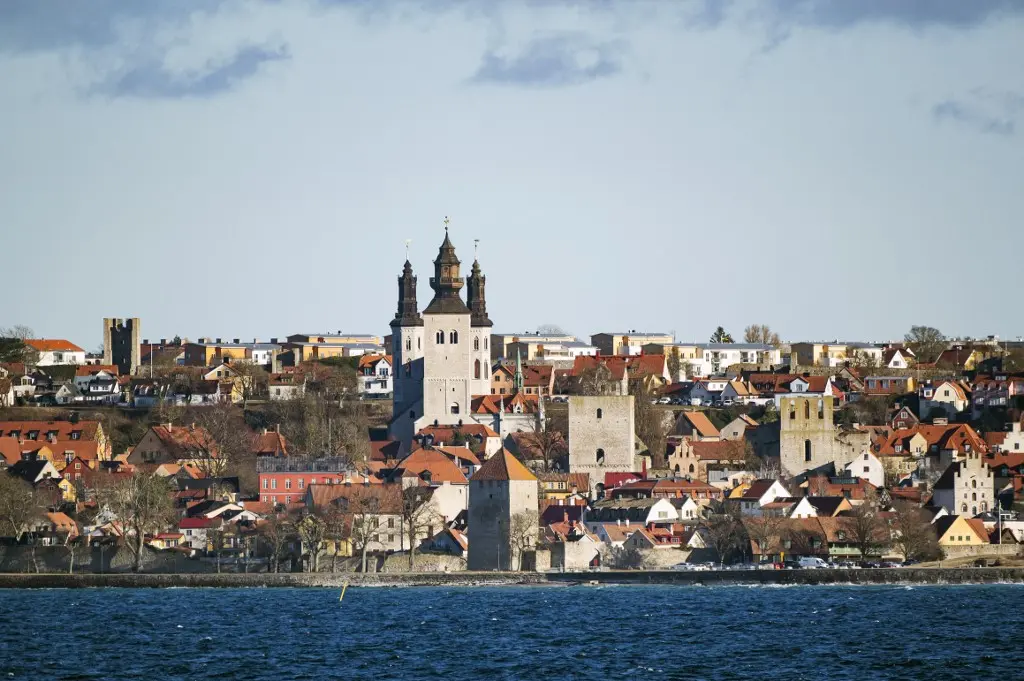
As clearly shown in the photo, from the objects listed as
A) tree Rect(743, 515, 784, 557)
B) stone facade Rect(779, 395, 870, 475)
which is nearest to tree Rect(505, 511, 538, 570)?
tree Rect(743, 515, 784, 557)

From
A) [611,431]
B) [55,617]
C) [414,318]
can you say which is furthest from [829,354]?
[55,617]

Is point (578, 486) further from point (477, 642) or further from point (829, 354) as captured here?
point (829, 354)

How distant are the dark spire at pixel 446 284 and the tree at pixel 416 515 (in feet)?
81.5

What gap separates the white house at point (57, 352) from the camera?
151 m

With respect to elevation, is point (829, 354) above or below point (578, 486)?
above

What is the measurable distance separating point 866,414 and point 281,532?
136ft

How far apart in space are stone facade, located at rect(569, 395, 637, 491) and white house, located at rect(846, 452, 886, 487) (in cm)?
873

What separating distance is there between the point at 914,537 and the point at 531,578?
12836 millimetres

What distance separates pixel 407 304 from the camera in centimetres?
11256

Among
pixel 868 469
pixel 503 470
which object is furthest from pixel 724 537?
pixel 868 469

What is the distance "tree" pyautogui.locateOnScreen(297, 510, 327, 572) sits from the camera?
79.0 metres

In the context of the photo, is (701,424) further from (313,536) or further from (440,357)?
(313,536)

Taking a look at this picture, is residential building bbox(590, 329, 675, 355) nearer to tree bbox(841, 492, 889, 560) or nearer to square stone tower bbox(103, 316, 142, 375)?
square stone tower bbox(103, 316, 142, 375)

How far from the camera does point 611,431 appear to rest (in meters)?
96.2
